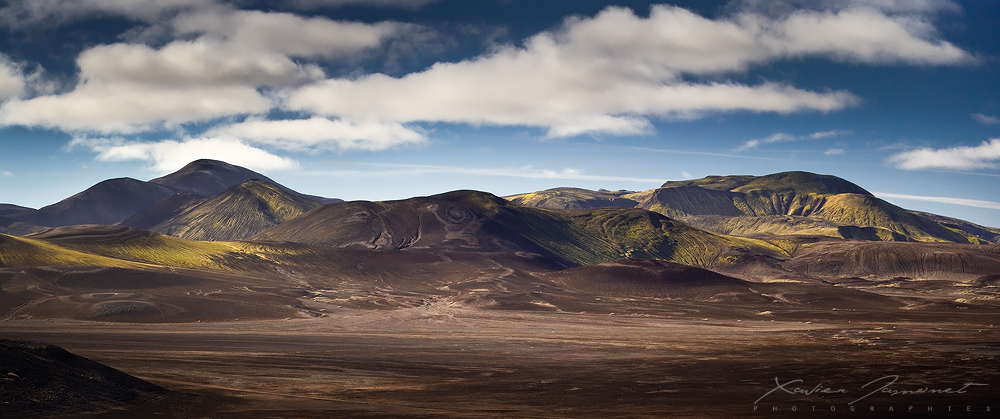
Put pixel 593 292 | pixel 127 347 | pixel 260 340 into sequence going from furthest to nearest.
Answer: pixel 593 292
pixel 260 340
pixel 127 347

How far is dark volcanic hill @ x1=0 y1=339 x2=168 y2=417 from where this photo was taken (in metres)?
30.1

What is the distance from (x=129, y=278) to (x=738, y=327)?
270ft

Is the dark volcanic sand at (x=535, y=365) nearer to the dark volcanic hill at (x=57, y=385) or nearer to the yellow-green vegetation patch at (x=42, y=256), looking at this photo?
the dark volcanic hill at (x=57, y=385)

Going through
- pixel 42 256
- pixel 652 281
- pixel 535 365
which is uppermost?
pixel 42 256

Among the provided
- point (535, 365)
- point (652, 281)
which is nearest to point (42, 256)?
point (535, 365)

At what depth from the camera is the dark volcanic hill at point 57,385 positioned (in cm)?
3012

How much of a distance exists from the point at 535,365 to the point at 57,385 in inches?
1198

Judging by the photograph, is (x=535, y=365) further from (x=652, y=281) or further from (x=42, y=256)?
(x=652, y=281)

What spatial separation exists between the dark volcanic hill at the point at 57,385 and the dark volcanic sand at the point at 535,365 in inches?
68.4

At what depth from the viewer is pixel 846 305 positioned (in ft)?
389

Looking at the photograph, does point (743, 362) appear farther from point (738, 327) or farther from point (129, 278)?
point (129, 278)

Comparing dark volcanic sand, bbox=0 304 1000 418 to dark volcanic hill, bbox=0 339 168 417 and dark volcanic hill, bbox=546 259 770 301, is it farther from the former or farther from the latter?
dark volcanic hill, bbox=546 259 770 301

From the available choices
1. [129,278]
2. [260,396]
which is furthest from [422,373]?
[129,278]

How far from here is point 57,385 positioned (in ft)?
106
